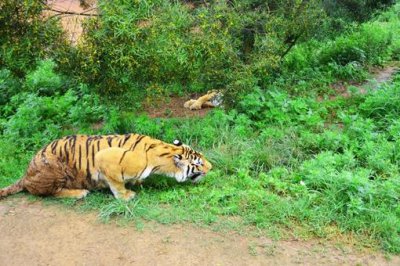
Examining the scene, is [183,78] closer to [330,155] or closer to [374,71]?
[330,155]

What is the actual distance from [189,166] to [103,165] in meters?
0.96

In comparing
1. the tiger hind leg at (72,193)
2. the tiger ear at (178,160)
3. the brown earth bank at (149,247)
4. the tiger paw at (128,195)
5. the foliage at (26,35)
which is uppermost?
the foliage at (26,35)

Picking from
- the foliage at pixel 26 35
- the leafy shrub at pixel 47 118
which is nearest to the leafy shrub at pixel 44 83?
the leafy shrub at pixel 47 118

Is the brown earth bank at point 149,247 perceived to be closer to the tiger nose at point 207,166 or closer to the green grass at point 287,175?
the green grass at point 287,175

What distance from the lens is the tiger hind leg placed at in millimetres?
5289

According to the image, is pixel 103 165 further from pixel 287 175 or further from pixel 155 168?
pixel 287 175

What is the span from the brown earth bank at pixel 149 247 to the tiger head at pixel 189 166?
29.7 inches

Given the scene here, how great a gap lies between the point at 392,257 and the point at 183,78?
333cm

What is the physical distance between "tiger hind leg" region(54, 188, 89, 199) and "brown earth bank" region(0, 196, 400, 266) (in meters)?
0.41

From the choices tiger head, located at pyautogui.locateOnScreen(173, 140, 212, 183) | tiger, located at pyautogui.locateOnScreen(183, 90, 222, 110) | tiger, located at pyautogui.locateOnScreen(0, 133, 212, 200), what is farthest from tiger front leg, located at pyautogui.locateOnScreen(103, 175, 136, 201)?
tiger, located at pyautogui.locateOnScreen(183, 90, 222, 110)

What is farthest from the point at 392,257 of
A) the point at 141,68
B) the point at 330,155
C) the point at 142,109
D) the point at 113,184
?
the point at 142,109

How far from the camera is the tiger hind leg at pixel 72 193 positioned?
5.29m

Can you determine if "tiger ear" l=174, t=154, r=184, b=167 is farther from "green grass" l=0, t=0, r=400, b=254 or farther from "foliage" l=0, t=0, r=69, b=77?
"foliage" l=0, t=0, r=69, b=77

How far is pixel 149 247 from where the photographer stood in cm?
Answer: 445
